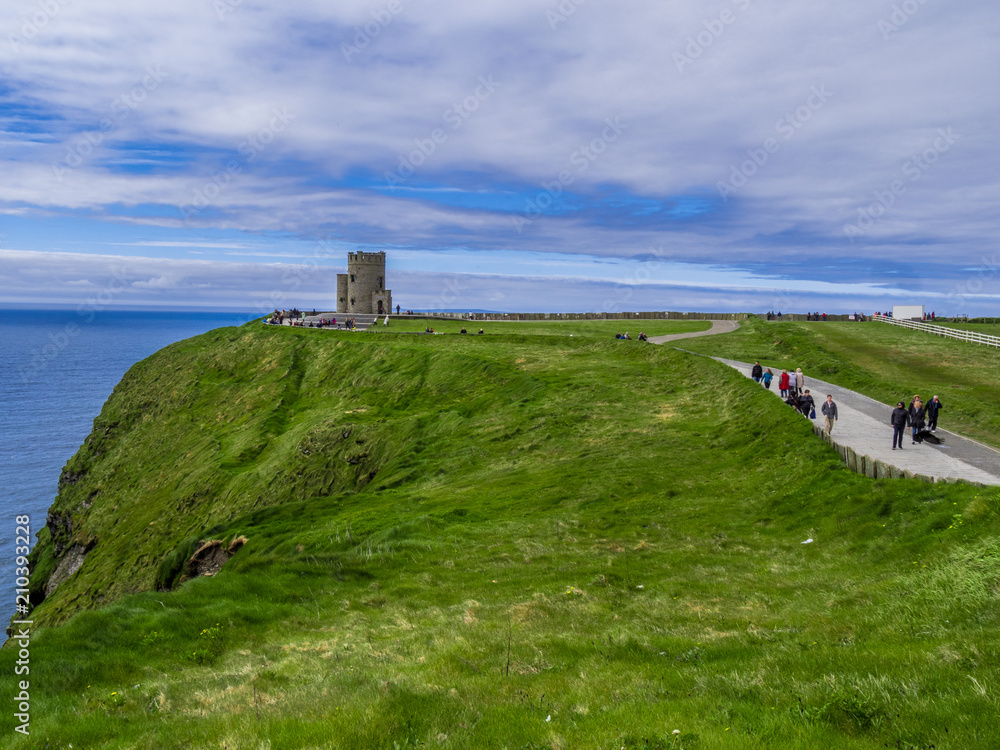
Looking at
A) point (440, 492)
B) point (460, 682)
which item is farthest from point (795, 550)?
point (440, 492)

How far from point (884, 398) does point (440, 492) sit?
29797 millimetres

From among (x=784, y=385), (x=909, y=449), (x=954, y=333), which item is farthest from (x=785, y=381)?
(x=954, y=333)

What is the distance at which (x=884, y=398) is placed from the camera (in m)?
39.3

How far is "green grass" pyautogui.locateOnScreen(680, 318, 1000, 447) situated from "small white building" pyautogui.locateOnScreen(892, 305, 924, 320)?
2388 cm

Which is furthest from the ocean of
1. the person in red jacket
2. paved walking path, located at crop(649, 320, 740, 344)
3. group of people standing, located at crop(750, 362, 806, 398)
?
paved walking path, located at crop(649, 320, 740, 344)

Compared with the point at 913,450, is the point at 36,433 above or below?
below

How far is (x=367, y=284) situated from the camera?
10688 centimetres

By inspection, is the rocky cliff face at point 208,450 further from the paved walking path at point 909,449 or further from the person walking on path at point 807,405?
the paved walking path at point 909,449

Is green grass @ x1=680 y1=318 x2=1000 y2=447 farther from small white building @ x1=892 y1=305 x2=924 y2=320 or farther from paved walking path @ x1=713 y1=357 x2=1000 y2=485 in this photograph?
small white building @ x1=892 y1=305 x2=924 y2=320

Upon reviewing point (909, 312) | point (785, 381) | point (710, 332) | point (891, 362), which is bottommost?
point (785, 381)

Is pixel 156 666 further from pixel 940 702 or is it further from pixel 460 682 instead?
pixel 940 702

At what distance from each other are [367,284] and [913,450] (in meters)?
93.5

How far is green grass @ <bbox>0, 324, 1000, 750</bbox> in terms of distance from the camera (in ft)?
26.6

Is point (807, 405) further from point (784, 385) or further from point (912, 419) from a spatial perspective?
point (912, 419)
